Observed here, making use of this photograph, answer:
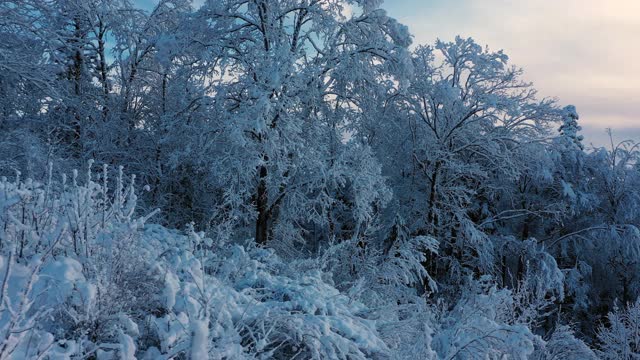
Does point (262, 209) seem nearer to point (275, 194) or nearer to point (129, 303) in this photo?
point (275, 194)

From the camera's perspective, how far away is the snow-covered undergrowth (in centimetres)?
291

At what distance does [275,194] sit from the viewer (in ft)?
34.1

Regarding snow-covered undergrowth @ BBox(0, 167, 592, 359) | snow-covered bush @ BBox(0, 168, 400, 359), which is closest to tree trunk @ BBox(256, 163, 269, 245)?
snow-covered undergrowth @ BBox(0, 167, 592, 359)

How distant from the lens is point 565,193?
55.0 feet

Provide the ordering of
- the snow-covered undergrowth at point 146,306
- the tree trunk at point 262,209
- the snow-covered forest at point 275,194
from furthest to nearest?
1. the tree trunk at point 262,209
2. the snow-covered forest at point 275,194
3. the snow-covered undergrowth at point 146,306

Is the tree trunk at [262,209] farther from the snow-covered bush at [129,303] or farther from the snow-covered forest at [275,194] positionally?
the snow-covered bush at [129,303]

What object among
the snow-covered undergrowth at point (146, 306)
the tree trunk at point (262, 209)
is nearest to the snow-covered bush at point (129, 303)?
the snow-covered undergrowth at point (146, 306)

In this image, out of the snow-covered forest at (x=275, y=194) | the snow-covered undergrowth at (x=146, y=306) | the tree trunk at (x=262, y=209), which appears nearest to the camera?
the snow-covered undergrowth at (x=146, y=306)

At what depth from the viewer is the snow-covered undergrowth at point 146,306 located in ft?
9.56

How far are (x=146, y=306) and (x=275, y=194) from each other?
22.4 feet

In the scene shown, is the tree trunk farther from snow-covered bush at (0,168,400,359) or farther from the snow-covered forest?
snow-covered bush at (0,168,400,359)

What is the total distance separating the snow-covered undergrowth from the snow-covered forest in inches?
0.9

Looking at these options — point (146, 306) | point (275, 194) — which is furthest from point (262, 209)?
point (146, 306)

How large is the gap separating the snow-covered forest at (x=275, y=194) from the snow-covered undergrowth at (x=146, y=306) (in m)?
0.02
